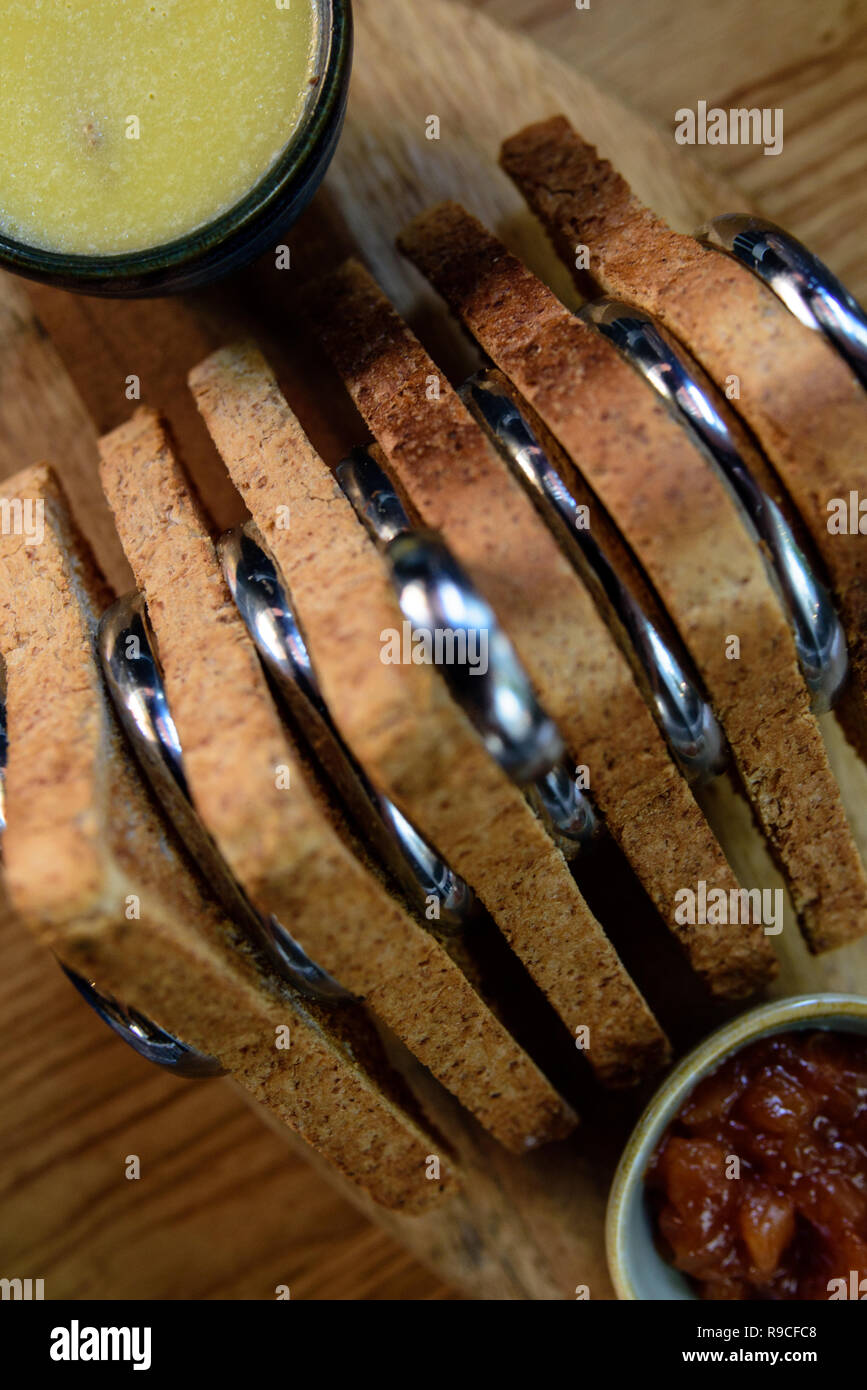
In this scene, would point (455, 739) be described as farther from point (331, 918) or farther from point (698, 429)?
point (698, 429)

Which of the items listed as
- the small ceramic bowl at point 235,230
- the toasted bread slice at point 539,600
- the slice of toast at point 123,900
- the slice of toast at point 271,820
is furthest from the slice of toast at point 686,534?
the slice of toast at point 123,900

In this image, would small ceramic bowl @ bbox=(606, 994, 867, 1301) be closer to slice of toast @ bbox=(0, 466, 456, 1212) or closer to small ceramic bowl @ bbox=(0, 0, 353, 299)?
slice of toast @ bbox=(0, 466, 456, 1212)

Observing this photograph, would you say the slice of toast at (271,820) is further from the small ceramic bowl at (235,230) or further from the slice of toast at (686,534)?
the slice of toast at (686,534)

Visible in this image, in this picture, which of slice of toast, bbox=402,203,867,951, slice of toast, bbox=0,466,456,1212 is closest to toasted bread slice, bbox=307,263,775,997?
slice of toast, bbox=402,203,867,951

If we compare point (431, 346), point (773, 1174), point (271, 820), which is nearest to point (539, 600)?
point (271, 820)

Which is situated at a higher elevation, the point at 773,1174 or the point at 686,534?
the point at 686,534

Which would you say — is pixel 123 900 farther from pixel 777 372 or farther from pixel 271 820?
pixel 777 372

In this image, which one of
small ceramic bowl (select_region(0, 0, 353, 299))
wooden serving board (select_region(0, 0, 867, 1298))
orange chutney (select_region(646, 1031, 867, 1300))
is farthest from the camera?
wooden serving board (select_region(0, 0, 867, 1298))
